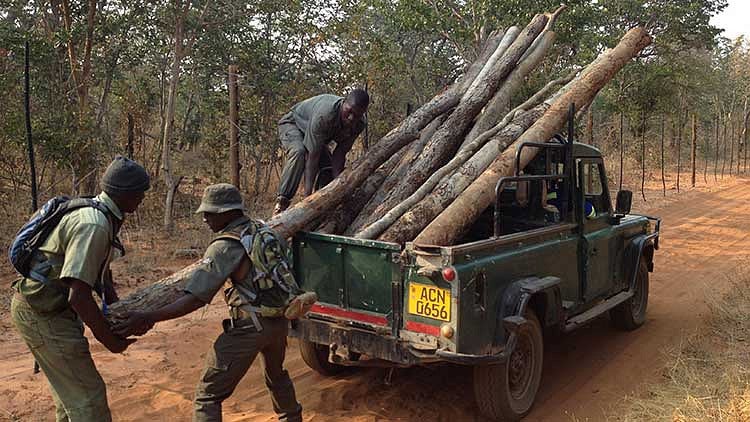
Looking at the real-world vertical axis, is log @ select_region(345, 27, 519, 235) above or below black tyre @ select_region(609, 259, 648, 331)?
above

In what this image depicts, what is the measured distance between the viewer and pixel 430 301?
3.99 metres

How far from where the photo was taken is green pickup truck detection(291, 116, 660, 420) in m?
3.98

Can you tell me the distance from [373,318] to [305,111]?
8.14 ft

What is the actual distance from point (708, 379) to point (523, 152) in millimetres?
2288

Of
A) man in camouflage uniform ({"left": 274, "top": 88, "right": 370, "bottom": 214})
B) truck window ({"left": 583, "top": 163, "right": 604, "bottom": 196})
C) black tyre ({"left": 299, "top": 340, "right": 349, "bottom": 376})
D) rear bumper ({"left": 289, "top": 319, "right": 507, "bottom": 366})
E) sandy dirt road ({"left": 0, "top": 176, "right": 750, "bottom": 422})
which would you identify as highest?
man in camouflage uniform ({"left": 274, "top": 88, "right": 370, "bottom": 214})

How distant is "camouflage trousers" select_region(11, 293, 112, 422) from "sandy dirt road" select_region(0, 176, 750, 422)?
4.60 feet

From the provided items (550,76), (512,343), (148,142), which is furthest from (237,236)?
(550,76)

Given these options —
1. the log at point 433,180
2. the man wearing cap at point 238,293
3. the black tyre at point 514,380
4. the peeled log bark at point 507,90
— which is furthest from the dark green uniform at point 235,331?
the peeled log bark at point 507,90

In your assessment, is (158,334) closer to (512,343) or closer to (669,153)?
(512,343)

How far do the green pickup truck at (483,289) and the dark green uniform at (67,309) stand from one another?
170 cm

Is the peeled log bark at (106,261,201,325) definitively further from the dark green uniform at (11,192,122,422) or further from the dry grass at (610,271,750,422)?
the dry grass at (610,271,750,422)

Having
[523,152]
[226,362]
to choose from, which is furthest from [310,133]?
[226,362]

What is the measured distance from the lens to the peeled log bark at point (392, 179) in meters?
5.26

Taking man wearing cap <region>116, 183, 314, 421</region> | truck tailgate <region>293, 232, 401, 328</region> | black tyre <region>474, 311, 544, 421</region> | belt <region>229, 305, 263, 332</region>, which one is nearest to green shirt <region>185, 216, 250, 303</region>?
man wearing cap <region>116, 183, 314, 421</region>
